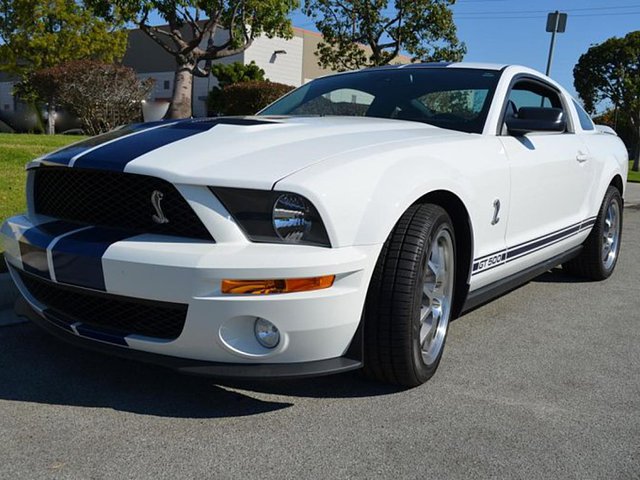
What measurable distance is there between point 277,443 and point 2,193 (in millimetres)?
5164

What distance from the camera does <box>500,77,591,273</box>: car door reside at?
357 centimetres

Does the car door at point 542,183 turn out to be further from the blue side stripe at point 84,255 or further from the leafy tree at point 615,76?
the leafy tree at point 615,76

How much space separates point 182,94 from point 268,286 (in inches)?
567

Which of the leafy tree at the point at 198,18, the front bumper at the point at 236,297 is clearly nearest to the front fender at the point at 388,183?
the front bumper at the point at 236,297

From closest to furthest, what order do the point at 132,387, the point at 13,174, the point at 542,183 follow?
the point at 132,387
the point at 542,183
the point at 13,174

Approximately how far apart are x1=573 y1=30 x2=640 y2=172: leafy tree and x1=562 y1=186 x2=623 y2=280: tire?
29.5 metres

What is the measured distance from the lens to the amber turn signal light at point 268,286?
2299mm

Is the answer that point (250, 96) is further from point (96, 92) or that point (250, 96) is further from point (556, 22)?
point (556, 22)

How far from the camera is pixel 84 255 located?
96.0 inches

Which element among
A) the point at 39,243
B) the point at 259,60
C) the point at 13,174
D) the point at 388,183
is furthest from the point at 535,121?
the point at 259,60

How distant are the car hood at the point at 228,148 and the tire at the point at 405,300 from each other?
389 millimetres

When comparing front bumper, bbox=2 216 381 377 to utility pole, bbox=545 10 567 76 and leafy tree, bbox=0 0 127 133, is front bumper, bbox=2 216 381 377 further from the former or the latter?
leafy tree, bbox=0 0 127 133

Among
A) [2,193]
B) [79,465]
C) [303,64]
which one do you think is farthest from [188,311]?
[303,64]

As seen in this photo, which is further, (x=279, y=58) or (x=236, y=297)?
(x=279, y=58)
